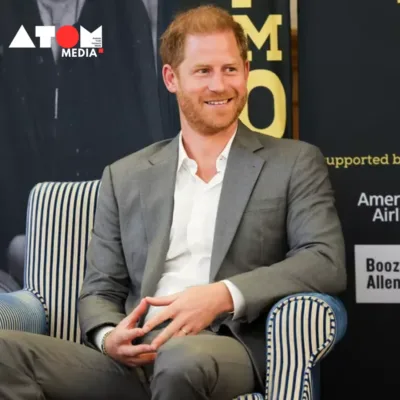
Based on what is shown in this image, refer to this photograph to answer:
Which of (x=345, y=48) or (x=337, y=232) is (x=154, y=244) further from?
(x=345, y=48)

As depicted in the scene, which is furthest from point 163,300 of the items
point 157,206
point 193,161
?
point 193,161

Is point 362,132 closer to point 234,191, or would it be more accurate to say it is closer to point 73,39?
point 234,191

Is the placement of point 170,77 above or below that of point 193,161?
above

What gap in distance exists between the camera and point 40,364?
2029 mm

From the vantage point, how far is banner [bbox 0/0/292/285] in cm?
321

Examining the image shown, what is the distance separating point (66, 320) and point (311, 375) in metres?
1.05

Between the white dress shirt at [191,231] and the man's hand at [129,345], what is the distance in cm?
12

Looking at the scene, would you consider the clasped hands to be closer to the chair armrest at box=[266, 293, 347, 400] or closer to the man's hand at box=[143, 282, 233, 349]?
the man's hand at box=[143, 282, 233, 349]

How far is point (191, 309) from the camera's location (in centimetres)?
202

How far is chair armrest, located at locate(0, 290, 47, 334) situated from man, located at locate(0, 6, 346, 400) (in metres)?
0.22

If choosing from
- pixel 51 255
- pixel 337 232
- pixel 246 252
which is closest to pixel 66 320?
pixel 51 255

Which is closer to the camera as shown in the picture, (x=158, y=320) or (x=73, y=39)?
(x=158, y=320)

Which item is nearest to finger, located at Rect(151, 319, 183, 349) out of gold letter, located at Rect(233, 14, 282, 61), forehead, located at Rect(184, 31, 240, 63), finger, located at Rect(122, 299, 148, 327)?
finger, located at Rect(122, 299, 148, 327)

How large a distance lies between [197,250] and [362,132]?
42.4 inches
